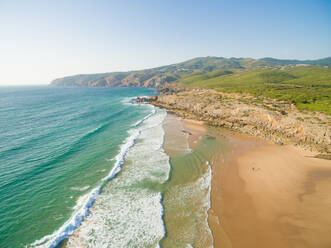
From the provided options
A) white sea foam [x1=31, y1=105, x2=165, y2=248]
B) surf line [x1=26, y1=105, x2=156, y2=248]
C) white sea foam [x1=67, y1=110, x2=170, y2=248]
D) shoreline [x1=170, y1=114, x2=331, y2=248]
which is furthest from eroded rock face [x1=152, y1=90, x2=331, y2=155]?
surf line [x1=26, y1=105, x2=156, y2=248]

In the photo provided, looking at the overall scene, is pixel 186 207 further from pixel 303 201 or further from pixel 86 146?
pixel 86 146

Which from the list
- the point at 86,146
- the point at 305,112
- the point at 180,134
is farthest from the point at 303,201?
the point at 86,146

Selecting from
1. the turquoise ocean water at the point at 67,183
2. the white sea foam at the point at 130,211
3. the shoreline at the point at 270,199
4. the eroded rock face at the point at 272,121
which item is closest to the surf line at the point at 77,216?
the turquoise ocean water at the point at 67,183

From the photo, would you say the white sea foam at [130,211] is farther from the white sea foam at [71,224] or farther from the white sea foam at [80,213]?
the white sea foam at [71,224]

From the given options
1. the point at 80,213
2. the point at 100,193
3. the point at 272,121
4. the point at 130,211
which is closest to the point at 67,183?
the point at 100,193

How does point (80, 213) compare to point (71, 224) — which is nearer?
point (71, 224)

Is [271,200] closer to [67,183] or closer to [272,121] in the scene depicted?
[67,183]

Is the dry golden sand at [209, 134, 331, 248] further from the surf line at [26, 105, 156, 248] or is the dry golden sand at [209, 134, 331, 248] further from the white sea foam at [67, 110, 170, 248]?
the surf line at [26, 105, 156, 248]
